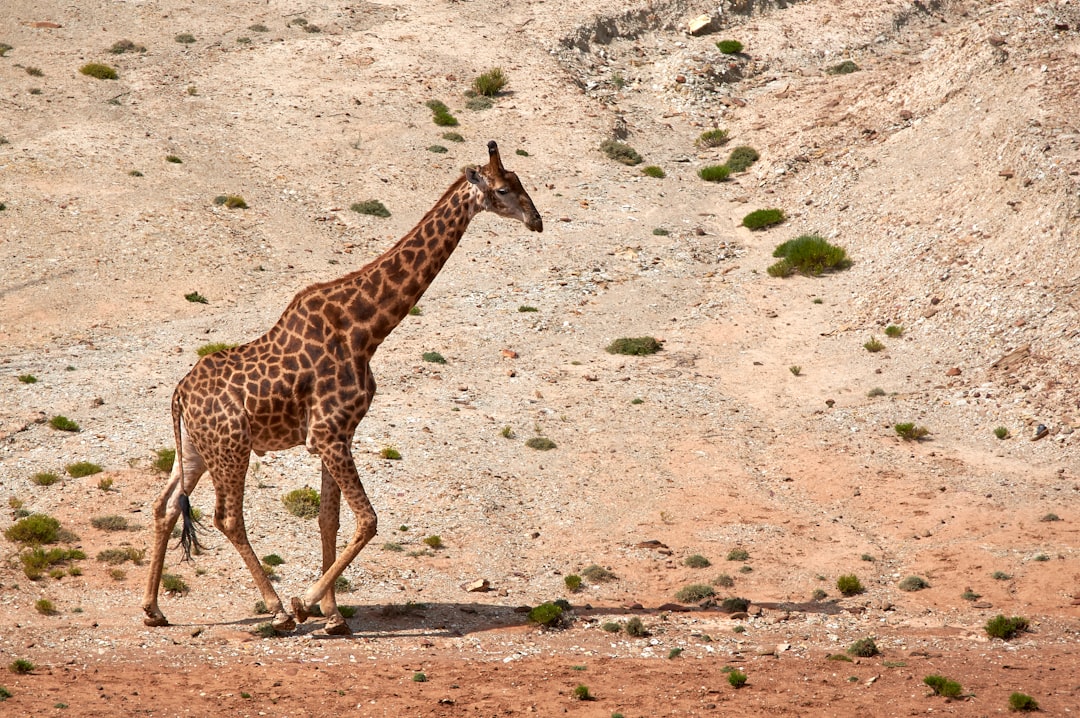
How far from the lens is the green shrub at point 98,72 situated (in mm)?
45312

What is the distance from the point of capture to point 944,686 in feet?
48.8

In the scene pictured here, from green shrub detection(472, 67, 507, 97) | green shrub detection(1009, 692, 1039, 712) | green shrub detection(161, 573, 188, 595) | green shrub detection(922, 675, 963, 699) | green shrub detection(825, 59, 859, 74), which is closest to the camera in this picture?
green shrub detection(1009, 692, 1039, 712)

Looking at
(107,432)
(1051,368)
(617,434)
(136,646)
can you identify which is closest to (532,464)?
(617,434)

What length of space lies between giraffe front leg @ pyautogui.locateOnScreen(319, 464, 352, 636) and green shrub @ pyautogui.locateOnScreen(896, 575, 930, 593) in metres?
9.32

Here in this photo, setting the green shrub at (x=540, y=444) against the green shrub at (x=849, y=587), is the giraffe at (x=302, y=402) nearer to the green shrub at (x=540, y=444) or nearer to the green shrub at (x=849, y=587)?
the green shrub at (x=849, y=587)

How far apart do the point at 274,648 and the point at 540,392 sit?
1325 cm

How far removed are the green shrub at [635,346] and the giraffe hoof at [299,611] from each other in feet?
52.0

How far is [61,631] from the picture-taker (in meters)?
15.8

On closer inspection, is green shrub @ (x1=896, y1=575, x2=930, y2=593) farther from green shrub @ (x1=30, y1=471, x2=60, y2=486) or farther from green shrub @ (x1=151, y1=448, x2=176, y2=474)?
green shrub @ (x1=30, y1=471, x2=60, y2=486)

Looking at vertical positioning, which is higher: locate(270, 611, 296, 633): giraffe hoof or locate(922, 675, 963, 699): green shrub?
locate(922, 675, 963, 699): green shrub

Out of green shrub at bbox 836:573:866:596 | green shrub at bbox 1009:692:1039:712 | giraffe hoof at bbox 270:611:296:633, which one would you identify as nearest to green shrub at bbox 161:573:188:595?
giraffe hoof at bbox 270:611:296:633

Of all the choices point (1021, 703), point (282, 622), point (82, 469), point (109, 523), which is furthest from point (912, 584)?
point (82, 469)

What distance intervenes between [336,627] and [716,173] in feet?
98.5

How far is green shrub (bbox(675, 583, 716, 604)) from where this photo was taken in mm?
18547
